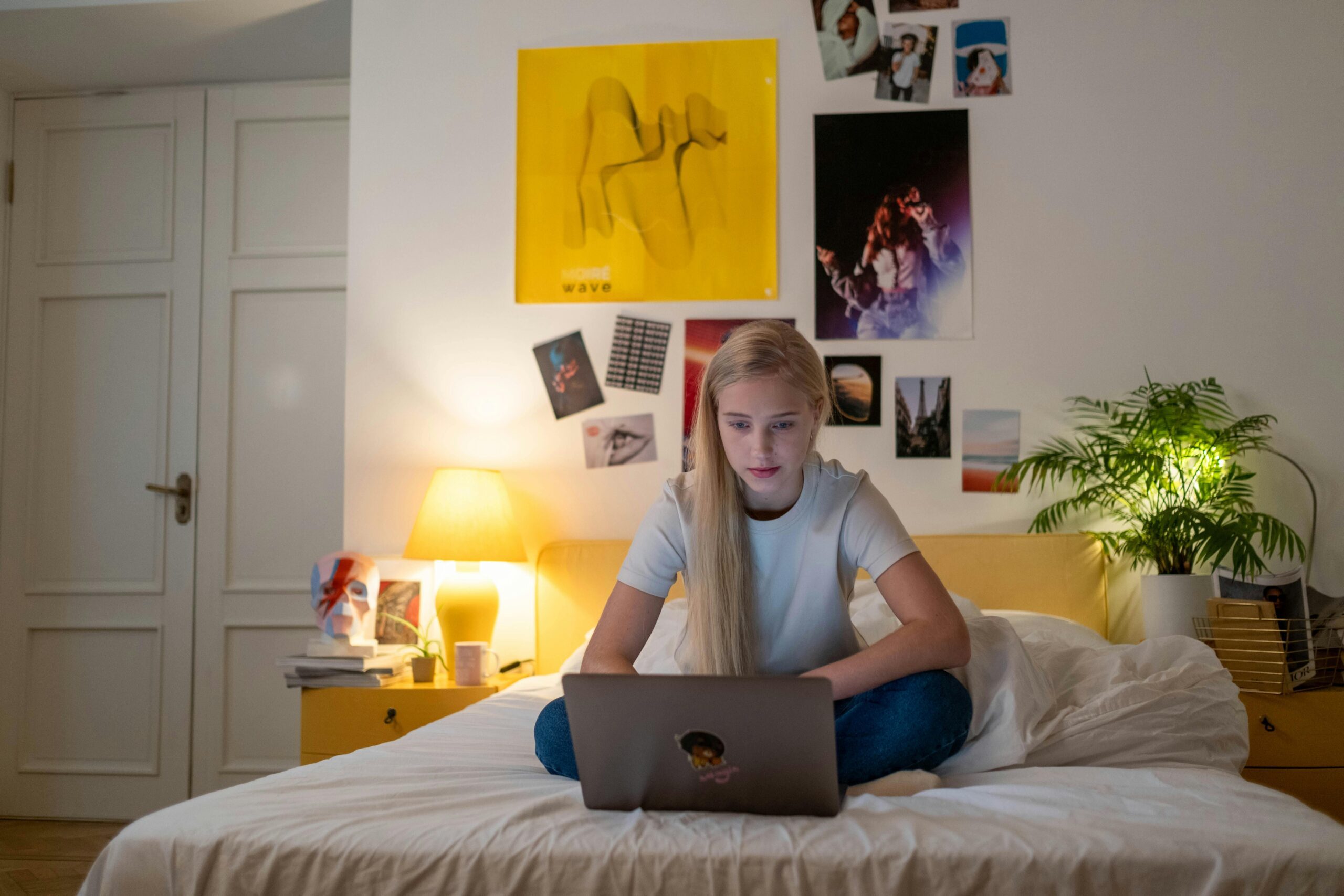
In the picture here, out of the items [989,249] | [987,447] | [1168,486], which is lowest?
[1168,486]

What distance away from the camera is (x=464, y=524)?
2580 mm

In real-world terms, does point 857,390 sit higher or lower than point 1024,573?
higher

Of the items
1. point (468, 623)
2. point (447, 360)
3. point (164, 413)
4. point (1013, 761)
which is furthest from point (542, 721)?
point (164, 413)

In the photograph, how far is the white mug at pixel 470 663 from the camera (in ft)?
8.02

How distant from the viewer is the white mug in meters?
2.44

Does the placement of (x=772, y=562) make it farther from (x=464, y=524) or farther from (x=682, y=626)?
(x=464, y=524)

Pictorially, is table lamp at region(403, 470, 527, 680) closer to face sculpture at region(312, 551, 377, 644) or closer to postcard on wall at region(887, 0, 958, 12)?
face sculpture at region(312, 551, 377, 644)

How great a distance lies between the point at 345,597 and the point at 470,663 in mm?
381

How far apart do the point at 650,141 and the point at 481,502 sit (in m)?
1.13

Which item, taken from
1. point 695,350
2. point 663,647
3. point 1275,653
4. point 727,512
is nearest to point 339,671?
point 663,647

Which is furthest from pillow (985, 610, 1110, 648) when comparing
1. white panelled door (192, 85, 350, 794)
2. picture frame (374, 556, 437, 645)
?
white panelled door (192, 85, 350, 794)

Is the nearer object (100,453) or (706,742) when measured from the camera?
(706,742)

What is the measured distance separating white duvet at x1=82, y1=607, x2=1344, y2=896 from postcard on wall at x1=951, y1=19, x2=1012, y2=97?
6.60 ft

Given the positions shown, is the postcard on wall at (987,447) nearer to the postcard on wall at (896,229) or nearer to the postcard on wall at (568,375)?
the postcard on wall at (896,229)
